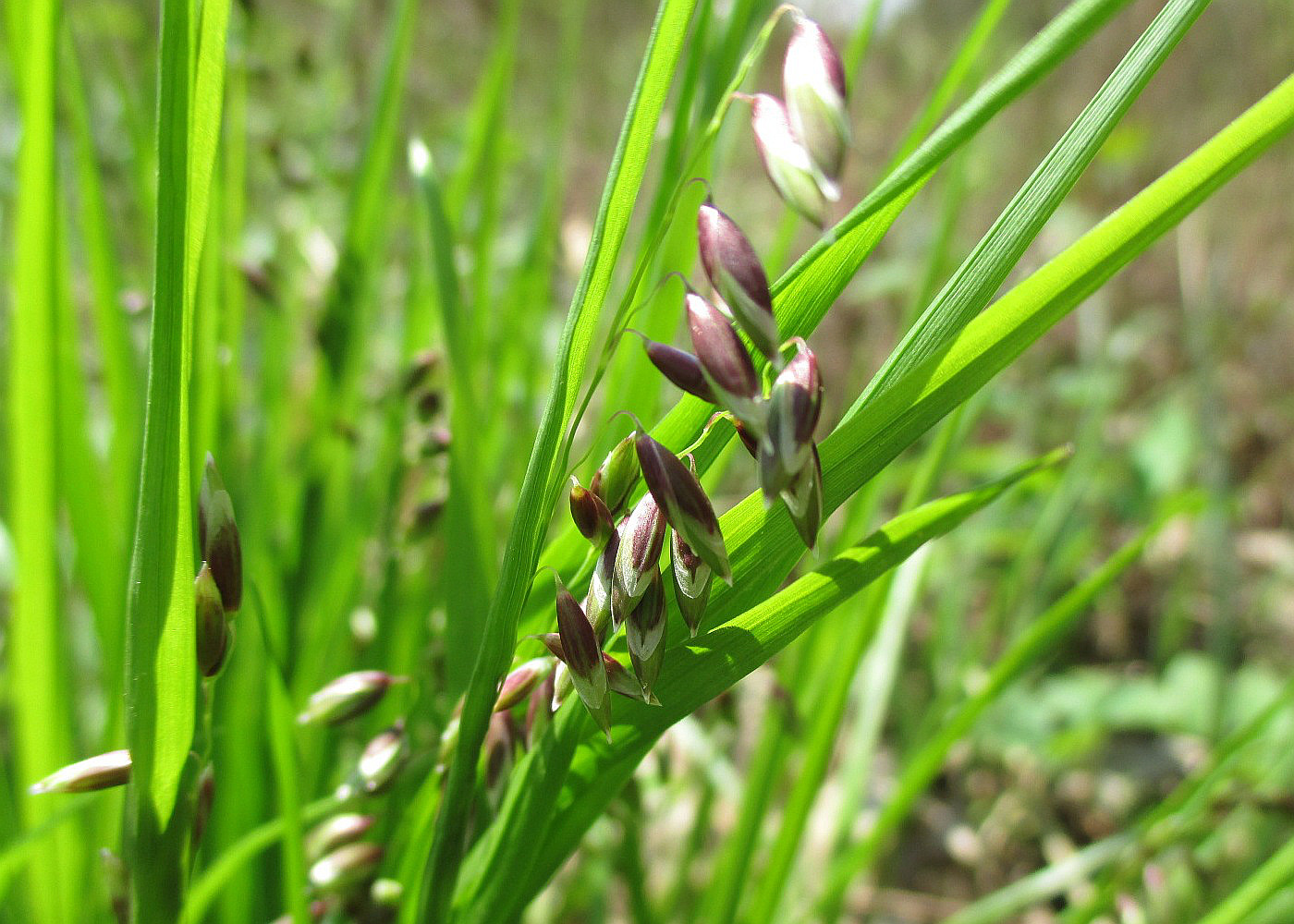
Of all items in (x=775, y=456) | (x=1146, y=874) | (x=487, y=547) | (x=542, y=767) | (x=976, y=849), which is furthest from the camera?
(x=976, y=849)

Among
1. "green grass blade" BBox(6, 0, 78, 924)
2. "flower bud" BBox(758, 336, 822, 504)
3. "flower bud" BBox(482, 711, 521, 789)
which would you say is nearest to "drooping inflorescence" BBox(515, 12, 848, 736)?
A: "flower bud" BBox(758, 336, 822, 504)

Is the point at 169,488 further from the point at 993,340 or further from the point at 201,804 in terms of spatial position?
the point at 993,340

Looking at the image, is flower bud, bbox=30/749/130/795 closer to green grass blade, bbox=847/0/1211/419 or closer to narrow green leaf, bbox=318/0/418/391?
green grass blade, bbox=847/0/1211/419

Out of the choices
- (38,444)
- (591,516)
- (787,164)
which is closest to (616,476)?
(591,516)

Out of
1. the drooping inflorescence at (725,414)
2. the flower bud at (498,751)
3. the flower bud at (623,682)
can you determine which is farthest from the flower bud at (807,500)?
the flower bud at (498,751)

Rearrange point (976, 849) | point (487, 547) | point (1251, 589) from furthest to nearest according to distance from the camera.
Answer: point (1251, 589) → point (976, 849) → point (487, 547)

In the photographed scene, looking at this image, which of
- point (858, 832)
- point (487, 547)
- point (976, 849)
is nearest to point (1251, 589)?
point (976, 849)

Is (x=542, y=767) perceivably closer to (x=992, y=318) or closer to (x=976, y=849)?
(x=992, y=318)
